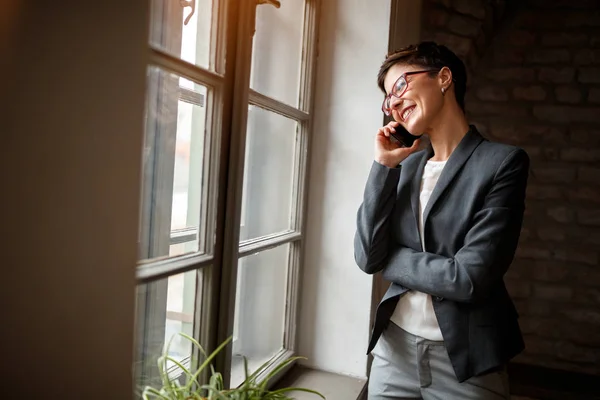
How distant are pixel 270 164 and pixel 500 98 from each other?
218cm

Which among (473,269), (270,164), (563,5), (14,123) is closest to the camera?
(14,123)

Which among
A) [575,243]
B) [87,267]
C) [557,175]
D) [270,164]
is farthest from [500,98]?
[87,267]

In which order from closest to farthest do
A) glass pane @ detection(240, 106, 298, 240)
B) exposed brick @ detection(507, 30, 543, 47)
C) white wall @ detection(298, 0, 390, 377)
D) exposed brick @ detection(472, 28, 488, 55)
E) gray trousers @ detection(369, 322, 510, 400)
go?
gray trousers @ detection(369, 322, 510, 400), glass pane @ detection(240, 106, 298, 240), white wall @ detection(298, 0, 390, 377), exposed brick @ detection(472, 28, 488, 55), exposed brick @ detection(507, 30, 543, 47)

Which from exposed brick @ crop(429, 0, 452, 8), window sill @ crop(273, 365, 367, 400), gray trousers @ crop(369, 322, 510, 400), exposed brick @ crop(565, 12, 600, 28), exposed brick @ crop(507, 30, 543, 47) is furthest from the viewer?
exposed brick @ crop(507, 30, 543, 47)

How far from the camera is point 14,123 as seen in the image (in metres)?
0.47

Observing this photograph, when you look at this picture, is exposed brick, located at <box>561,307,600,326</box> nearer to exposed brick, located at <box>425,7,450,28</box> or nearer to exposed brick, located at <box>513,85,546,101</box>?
exposed brick, located at <box>513,85,546,101</box>

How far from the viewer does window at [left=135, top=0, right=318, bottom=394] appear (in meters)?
1.05

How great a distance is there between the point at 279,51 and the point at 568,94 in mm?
2317

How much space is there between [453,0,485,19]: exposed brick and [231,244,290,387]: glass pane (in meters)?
1.66

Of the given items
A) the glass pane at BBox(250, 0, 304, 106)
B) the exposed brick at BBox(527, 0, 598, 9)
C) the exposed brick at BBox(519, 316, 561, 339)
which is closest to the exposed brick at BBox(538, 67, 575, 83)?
the exposed brick at BBox(527, 0, 598, 9)

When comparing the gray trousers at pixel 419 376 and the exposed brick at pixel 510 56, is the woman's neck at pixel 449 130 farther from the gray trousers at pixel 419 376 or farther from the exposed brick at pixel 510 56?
the exposed brick at pixel 510 56

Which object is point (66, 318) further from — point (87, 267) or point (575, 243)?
point (575, 243)

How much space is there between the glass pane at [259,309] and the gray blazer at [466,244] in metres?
0.47

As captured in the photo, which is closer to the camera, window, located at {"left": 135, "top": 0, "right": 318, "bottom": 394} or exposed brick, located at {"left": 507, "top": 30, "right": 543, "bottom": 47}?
window, located at {"left": 135, "top": 0, "right": 318, "bottom": 394}
